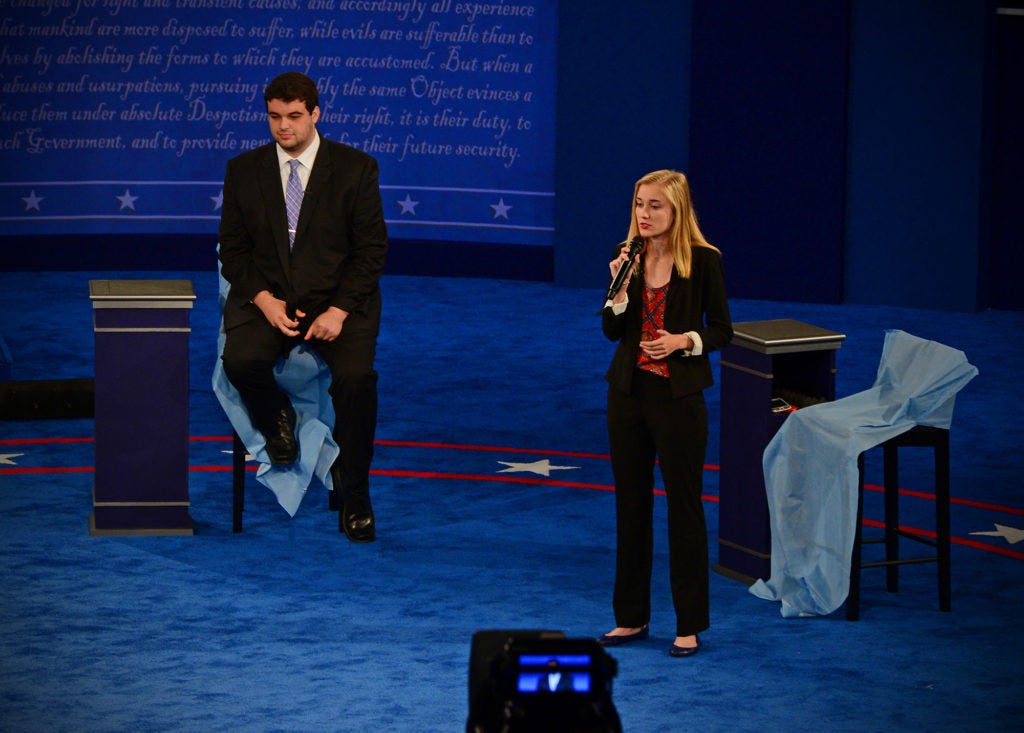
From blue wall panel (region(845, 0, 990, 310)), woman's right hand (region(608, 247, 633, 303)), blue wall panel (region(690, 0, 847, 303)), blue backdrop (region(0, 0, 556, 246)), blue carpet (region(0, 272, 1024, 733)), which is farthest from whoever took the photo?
blue backdrop (region(0, 0, 556, 246))

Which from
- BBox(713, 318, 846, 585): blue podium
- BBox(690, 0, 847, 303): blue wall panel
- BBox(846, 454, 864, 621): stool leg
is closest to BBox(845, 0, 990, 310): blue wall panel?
BBox(690, 0, 847, 303): blue wall panel

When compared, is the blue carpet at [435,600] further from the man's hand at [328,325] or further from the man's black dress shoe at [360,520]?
the man's hand at [328,325]

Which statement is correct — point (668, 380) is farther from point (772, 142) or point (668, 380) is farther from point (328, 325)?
point (772, 142)

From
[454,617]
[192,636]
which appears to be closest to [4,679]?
[192,636]

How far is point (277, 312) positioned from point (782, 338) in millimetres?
2090

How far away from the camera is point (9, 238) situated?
13234 mm

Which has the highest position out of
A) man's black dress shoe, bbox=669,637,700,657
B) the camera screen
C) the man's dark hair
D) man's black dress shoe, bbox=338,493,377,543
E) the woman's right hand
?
the man's dark hair

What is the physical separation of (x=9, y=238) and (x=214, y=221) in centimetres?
159

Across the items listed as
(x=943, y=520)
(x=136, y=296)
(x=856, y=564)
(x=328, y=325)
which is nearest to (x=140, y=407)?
(x=136, y=296)

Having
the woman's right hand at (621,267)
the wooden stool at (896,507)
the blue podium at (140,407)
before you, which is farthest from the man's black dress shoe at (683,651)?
the blue podium at (140,407)

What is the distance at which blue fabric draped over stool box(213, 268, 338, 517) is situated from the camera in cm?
725

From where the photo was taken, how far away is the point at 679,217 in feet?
18.5

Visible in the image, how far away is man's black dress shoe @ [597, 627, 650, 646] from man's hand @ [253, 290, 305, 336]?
1986 millimetres

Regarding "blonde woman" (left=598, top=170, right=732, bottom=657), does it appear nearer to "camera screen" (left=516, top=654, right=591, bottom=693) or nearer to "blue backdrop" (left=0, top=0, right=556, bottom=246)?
"camera screen" (left=516, top=654, right=591, bottom=693)
